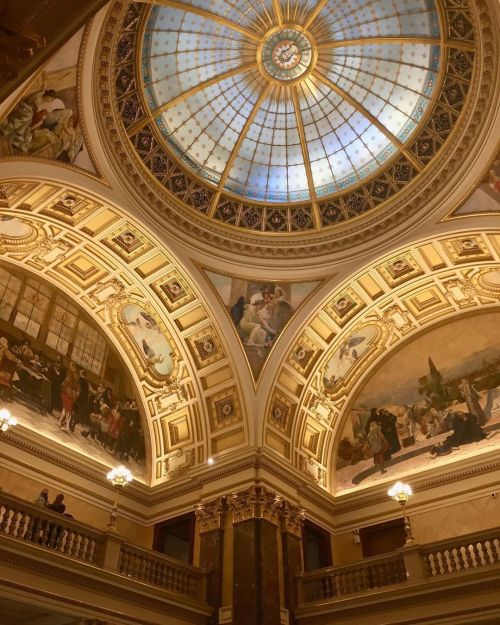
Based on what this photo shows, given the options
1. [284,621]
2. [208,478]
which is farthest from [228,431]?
[284,621]

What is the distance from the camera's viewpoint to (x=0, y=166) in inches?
447

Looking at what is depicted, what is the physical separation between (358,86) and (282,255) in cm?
499

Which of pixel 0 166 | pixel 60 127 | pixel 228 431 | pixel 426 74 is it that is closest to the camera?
pixel 0 166

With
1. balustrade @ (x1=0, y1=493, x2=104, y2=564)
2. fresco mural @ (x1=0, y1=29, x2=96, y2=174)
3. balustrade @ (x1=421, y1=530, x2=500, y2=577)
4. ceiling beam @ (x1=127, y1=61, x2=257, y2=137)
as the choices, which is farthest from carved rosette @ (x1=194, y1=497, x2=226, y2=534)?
ceiling beam @ (x1=127, y1=61, x2=257, y2=137)

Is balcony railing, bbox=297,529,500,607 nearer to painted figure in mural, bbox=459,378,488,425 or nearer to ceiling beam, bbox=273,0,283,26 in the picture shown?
painted figure in mural, bbox=459,378,488,425

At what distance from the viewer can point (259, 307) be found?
16516 mm

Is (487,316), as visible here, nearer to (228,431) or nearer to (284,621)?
(228,431)

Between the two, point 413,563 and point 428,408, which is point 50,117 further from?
point 428,408

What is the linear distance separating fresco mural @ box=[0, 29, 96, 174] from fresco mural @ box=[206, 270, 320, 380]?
5.40 meters

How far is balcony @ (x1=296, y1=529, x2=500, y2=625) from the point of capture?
11.3m

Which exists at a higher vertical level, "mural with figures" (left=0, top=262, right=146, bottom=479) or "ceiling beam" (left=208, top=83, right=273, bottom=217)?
"ceiling beam" (left=208, top=83, right=273, bottom=217)

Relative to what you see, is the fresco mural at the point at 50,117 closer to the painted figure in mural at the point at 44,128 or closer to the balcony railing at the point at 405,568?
the painted figure in mural at the point at 44,128

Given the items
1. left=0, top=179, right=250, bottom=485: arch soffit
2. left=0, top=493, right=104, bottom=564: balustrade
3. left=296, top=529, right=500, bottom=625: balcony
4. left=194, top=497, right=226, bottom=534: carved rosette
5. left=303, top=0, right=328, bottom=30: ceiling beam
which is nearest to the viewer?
left=0, top=493, right=104, bottom=564: balustrade

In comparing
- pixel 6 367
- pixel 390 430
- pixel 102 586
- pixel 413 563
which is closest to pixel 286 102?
pixel 390 430
